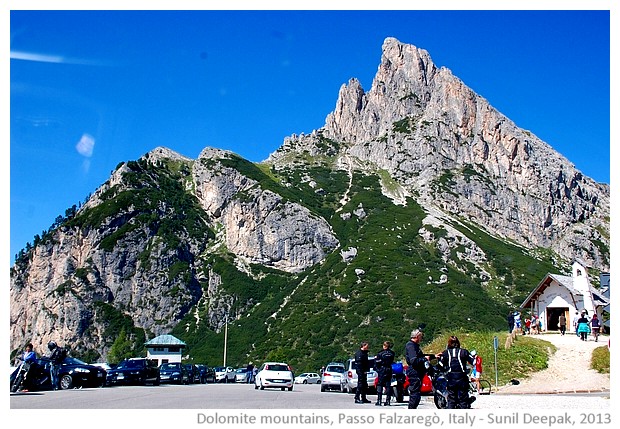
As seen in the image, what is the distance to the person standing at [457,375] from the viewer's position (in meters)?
15.0

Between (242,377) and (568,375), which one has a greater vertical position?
(568,375)

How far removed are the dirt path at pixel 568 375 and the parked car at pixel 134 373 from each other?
57.0ft

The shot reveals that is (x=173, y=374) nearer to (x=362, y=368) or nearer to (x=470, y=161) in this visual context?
(x=362, y=368)

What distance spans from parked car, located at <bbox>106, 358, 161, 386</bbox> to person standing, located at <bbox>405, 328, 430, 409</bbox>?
2052 centimetres

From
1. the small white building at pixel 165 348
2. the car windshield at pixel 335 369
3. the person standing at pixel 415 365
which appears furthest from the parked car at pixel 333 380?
the small white building at pixel 165 348

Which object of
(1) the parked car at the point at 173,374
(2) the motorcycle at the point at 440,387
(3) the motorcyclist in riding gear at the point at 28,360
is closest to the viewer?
(2) the motorcycle at the point at 440,387

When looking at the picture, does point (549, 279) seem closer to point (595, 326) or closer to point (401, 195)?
point (595, 326)

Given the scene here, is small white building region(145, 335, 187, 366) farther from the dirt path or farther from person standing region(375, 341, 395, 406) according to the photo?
person standing region(375, 341, 395, 406)

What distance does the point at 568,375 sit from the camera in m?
29.3

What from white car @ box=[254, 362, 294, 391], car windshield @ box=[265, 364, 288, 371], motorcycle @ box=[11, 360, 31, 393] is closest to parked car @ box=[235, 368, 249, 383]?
car windshield @ box=[265, 364, 288, 371]

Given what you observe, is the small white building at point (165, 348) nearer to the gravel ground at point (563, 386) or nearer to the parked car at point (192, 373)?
the parked car at point (192, 373)

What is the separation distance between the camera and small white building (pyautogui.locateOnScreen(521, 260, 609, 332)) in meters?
48.2

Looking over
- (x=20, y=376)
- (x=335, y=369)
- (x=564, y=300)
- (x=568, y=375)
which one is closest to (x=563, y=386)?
(x=568, y=375)

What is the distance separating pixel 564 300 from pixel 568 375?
20783mm
